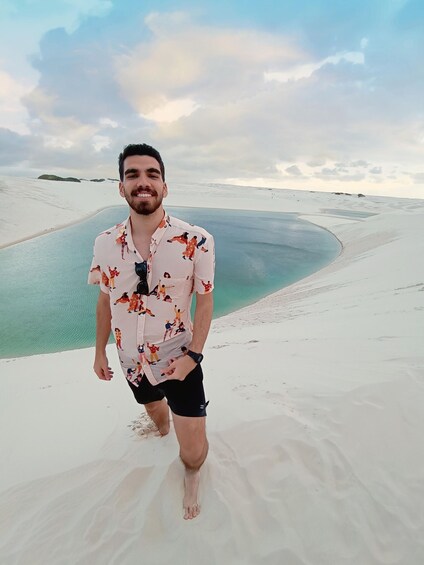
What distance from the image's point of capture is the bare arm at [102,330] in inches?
81.2

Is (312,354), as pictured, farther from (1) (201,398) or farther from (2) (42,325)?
(2) (42,325)

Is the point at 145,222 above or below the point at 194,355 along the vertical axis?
above

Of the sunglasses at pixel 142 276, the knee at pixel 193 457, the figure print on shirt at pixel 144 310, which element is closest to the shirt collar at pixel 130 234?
the sunglasses at pixel 142 276

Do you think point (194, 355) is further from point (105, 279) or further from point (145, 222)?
point (145, 222)

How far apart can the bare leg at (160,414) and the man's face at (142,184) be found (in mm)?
1474

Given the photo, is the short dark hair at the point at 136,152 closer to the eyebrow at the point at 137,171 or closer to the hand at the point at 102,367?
the eyebrow at the point at 137,171

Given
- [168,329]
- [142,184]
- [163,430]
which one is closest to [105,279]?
[168,329]

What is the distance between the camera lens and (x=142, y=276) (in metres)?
1.72

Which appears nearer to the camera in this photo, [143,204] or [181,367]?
[143,204]

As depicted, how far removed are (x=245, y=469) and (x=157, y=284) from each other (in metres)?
1.46

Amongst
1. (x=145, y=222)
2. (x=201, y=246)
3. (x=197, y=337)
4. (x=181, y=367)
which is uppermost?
(x=145, y=222)

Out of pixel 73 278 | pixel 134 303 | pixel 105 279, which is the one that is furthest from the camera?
pixel 73 278

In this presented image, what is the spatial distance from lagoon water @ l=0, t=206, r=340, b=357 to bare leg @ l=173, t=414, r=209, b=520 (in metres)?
5.43

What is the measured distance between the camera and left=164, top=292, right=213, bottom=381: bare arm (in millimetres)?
1811
